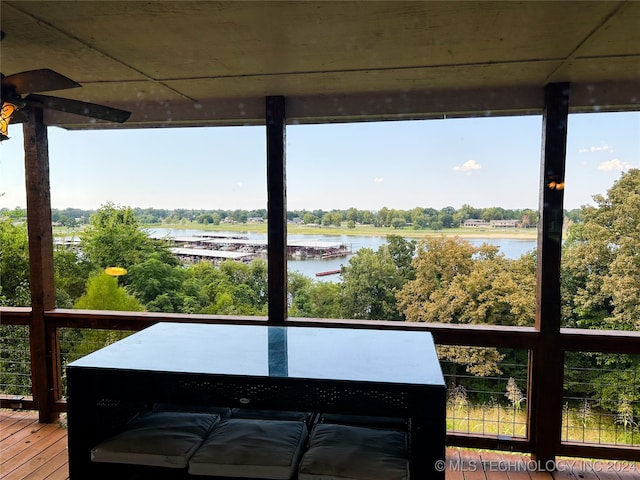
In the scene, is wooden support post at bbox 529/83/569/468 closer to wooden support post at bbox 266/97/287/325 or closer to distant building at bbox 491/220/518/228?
distant building at bbox 491/220/518/228

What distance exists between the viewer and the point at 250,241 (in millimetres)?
4023

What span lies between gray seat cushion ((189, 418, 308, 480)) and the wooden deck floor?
1.59 metres

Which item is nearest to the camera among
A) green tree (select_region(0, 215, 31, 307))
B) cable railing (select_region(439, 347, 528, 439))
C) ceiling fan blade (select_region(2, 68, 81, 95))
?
ceiling fan blade (select_region(2, 68, 81, 95))

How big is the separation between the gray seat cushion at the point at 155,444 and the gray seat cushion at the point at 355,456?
1.50 feet

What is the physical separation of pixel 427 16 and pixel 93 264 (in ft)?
15.1

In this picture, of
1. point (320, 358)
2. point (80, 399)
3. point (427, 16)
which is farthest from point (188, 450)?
point (427, 16)

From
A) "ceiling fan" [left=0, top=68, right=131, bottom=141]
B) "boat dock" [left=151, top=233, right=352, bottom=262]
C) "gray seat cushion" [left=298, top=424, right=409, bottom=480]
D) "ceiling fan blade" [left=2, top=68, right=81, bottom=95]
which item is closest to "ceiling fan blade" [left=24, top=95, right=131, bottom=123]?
"ceiling fan" [left=0, top=68, right=131, bottom=141]

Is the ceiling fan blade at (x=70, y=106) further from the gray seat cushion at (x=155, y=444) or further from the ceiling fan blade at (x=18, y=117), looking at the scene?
the gray seat cushion at (x=155, y=444)

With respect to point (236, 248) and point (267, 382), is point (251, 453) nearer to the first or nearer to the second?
point (267, 382)

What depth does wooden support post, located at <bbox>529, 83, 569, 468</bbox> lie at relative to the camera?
2711 millimetres

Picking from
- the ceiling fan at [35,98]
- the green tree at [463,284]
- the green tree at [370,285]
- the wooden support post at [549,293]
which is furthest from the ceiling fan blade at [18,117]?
the wooden support post at [549,293]

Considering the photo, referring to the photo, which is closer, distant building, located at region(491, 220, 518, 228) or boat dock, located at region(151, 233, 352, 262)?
distant building, located at region(491, 220, 518, 228)

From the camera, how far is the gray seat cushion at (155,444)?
1565 millimetres

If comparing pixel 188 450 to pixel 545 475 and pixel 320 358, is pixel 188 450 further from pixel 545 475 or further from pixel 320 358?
pixel 545 475
